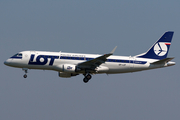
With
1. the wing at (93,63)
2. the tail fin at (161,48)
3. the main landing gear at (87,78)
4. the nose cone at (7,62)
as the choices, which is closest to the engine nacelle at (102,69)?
the wing at (93,63)

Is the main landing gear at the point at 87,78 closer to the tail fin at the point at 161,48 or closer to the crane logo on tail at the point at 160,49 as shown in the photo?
the tail fin at the point at 161,48

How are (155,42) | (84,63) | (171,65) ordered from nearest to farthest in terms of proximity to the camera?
1. (84,63)
2. (171,65)
3. (155,42)

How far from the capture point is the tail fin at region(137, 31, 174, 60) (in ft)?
169

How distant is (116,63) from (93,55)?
368 centimetres

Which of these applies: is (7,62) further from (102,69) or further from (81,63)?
(102,69)

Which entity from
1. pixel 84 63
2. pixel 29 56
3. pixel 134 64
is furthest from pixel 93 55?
pixel 29 56

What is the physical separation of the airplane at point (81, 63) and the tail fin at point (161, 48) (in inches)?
54.4

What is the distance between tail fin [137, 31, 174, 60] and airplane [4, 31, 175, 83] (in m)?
1.38

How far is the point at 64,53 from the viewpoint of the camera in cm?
4747

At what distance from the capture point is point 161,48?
172ft

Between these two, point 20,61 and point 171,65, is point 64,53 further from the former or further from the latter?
point 171,65

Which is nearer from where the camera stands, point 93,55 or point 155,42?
Answer: point 93,55

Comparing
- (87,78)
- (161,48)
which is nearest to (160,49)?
(161,48)

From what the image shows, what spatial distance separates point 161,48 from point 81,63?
14.7 metres
